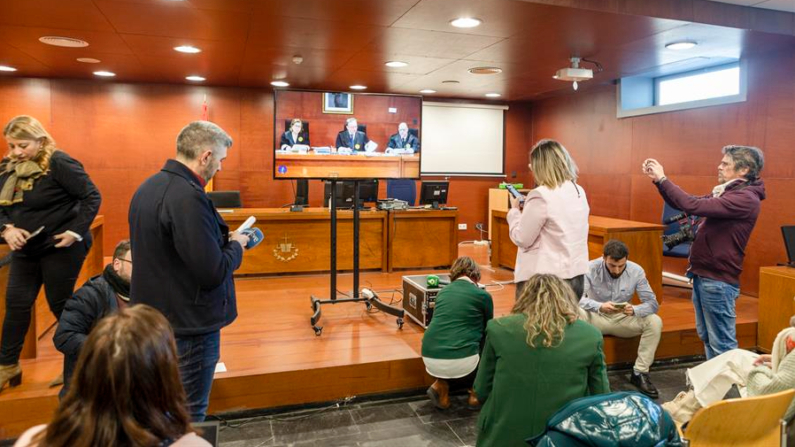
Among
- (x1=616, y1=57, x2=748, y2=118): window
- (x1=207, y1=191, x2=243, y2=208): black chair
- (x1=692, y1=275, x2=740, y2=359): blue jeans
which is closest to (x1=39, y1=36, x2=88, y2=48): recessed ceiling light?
(x1=207, y1=191, x2=243, y2=208): black chair

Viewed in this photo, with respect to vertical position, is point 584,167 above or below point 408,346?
above

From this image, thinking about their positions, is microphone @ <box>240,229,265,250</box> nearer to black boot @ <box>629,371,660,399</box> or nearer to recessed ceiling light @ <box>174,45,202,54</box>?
black boot @ <box>629,371,660,399</box>

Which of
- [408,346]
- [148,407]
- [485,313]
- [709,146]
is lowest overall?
[408,346]

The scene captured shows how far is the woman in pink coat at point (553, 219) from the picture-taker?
8.68ft

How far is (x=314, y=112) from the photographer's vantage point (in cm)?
389

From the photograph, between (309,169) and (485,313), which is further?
(309,169)

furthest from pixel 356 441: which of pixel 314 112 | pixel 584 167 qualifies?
pixel 584 167

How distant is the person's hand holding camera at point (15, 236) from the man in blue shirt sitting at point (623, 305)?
3098mm

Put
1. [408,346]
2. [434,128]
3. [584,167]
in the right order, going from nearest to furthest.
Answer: [408,346]
[584,167]
[434,128]

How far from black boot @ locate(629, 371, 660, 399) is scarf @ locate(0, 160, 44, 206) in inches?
141

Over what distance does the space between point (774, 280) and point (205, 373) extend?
3898mm

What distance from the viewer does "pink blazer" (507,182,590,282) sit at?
2.64m

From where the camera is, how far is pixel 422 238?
6195mm

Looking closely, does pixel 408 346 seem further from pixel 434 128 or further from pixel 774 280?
pixel 434 128
